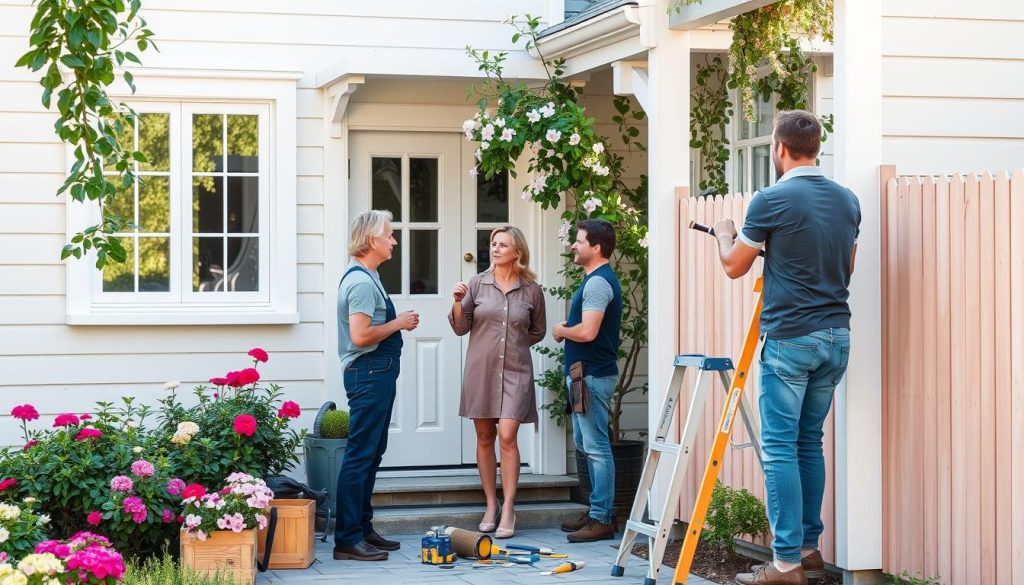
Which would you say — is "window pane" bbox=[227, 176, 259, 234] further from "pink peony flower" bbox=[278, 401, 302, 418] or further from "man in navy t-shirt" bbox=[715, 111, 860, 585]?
"man in navy t-shirt" bbox=[715, 111, 860, 585]

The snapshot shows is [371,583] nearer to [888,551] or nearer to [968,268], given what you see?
[888,551]

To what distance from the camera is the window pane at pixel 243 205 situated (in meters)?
8.76

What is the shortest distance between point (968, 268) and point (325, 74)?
452 cm

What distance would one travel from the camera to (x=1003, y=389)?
5.35 metres

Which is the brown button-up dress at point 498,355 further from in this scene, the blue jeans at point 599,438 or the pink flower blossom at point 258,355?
the pink flower blossom at point 258,355

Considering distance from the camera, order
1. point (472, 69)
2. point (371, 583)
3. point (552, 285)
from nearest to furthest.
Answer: point (371, 583) → point (472, 69) → point (552, 285)

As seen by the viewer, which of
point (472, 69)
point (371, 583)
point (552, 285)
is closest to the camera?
point (371, 583)

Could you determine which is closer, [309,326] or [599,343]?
[599,343]

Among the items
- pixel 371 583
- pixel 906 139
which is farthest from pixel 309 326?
→ pixel 906 139

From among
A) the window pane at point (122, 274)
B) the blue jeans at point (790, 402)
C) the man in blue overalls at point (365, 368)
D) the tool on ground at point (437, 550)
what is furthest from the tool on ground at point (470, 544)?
the window pane at point (122, 274)

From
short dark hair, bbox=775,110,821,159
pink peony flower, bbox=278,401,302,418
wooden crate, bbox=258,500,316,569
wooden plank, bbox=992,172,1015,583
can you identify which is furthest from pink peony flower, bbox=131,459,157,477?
wooden plank, bbox=992,172,1015,583

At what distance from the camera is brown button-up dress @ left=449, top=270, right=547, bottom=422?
789 cm

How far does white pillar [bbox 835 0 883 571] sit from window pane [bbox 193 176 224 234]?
4265mm

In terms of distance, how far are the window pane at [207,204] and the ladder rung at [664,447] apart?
11.8ft
